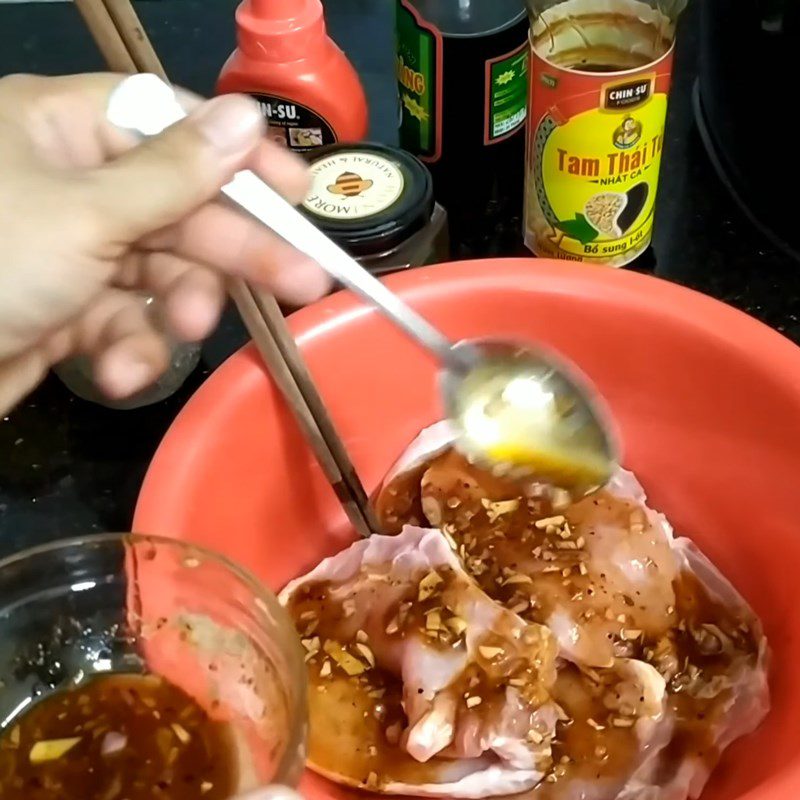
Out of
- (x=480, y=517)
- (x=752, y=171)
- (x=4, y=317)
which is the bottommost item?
(x=480, y=517)

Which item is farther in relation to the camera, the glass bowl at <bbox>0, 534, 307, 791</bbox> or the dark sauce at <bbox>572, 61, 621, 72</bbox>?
the dark sauce at <bbox>572, 61, 621, 72</bbox>

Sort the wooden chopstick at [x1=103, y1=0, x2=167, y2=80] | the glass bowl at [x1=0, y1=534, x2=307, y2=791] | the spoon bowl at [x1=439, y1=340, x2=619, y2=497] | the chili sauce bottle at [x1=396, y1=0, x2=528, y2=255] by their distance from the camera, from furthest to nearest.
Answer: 1. the chili sauce bottle at [x1=396, y1=0, x2=528, y2=255]
2. the spoon bowl at [x1=439, y1=340, x2=619, y2=497]
3. the wooden chopstick at [x1=103, y1=0, x2=167, y2=80]
4. the glass bowl at [x1=0, y1=534, x2=307, y2=791]

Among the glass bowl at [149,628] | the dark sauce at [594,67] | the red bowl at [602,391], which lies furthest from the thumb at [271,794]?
the dark sauce at [594,67]

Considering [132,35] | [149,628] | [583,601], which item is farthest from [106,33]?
[583,601]

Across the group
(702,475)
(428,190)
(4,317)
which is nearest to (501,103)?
(428,190)

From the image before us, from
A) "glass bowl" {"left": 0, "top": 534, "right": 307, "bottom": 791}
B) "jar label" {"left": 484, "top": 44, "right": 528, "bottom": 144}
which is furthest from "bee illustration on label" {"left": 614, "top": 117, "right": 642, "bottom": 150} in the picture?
"glass bowl" {"left": 0, "top": 534, "right": 307, "bottom": 791}

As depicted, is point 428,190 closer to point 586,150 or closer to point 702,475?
point 586,150

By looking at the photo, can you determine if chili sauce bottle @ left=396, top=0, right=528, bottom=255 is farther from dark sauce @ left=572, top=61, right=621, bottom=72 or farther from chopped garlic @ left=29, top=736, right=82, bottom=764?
chopped garlic @ left=29, top=736, right=82, bottom=764
